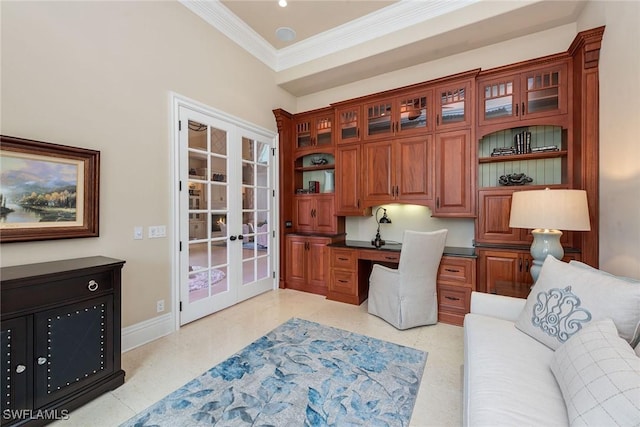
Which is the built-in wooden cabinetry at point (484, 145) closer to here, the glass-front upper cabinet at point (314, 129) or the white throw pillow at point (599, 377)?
the glass-front upper cabinet at point (314, 129)

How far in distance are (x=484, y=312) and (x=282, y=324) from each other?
1.97 metres

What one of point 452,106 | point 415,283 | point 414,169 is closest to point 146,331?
point 415,283

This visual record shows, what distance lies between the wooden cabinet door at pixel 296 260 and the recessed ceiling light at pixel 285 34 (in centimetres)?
285

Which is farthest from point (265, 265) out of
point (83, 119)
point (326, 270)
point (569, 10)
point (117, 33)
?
point (569, 10)

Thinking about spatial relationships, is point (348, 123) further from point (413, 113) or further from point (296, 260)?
point (296, 260)

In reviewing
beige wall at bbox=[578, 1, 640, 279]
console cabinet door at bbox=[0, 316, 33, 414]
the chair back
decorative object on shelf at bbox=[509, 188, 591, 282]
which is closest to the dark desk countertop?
the chair back

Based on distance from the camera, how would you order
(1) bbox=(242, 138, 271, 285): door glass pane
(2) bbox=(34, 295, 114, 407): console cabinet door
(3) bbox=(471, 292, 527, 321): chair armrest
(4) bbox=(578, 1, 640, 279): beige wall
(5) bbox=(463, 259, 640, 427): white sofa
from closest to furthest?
(5) bbox=(463, 259, 640, 427): white sofa
(2) bbox=(34, 295, 114, 407): console cabinet door
(4) bbox=(578, 1, 640, 279): beige wall
(3) bbox=(471, 292, 527, 321): chair armrest
(1) bbox=(242, 138, 271, 285): door glass pane

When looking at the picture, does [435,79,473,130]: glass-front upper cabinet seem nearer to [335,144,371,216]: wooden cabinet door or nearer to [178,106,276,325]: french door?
[335,144,371,216]: wooden cabinet door

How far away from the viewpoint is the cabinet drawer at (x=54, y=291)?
1.47 metres

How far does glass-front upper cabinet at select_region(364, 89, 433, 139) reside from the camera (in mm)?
3301

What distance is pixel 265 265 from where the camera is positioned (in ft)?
13.4

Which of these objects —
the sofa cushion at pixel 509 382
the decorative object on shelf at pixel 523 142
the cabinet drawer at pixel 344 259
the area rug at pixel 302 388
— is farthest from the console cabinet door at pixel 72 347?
the decorative object on shelf at pixel 523 142

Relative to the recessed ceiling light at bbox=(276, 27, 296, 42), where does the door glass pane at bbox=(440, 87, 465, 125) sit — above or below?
below

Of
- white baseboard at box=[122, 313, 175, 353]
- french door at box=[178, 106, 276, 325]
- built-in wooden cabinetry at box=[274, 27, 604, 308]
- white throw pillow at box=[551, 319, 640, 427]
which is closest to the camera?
white throw pillow at box=[551, 319, 640, 427]
